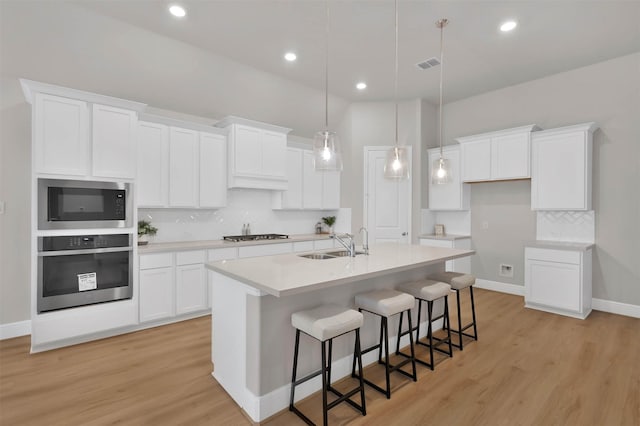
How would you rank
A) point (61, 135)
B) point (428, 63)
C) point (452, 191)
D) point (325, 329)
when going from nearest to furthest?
point (325, 329), point (61, 135), point (428, 63), point (452, 191)

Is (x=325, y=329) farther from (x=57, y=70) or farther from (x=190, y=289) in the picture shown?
(x=57, y=70)

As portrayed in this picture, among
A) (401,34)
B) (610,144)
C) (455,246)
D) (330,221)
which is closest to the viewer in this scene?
(401,34)

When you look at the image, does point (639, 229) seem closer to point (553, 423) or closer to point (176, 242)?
point (553, 423)

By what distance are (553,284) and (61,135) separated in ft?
19.0

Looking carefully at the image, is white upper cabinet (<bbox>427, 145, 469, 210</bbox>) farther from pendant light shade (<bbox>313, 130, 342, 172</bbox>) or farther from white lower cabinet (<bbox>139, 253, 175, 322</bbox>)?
white lower cabinet (<bbox>139, 253, 175, 322</bbox>)

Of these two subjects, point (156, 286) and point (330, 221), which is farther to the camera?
point (330, 221)

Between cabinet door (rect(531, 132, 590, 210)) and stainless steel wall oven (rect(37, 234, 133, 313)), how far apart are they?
5.20 meters

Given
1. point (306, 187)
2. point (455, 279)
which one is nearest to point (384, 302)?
point (455, 279)

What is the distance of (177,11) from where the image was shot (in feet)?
9.98

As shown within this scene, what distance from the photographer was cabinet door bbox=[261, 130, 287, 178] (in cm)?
473

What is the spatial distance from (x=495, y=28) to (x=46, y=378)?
17.5 feet

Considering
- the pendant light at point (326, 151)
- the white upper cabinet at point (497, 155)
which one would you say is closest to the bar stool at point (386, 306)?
the pendant light at point (326, 151)

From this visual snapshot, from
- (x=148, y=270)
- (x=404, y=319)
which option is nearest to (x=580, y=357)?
(x=404, y=319)

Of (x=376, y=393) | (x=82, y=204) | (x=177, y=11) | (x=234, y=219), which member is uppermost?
(x=177, y=11)
